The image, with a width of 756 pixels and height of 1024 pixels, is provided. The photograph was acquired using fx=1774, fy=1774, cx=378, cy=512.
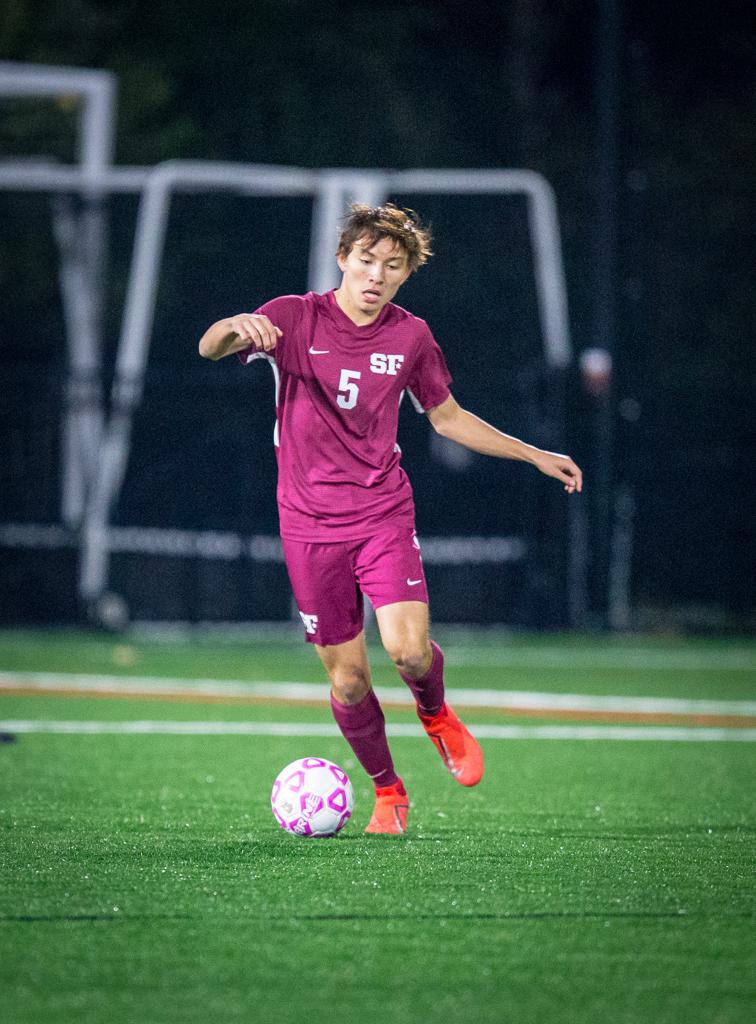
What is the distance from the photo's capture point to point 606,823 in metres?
6.97

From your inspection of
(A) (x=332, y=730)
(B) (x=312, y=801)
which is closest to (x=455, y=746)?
(B) (x=312, y=801)

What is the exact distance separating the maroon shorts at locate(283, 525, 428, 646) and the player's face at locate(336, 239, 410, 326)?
33.5 inches

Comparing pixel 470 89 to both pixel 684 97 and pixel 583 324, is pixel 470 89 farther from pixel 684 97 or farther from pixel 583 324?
pixel 583 324

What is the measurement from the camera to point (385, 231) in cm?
652

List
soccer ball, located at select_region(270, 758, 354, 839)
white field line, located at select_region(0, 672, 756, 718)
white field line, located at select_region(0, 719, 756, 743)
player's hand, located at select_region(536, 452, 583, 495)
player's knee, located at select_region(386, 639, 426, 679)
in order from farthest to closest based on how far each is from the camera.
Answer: white field line, located at select_region(0, 672, 756, 718), white field line, located at select_region(0, 719, 756, 743), player's hand, located at select_region(536, 452, 583, 495), player's knee, located at select_region(386, 639, 426, 679), soccer ball, located at select_region(270, 758, 354, 839)

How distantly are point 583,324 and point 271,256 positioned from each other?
5.92 meters

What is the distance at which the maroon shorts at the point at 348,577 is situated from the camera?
654cm

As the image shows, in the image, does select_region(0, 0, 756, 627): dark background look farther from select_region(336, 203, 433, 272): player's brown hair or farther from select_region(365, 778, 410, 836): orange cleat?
select_region(365, 778, 410, 836): orange cleat

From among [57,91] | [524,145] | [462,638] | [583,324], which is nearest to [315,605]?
[462,638]

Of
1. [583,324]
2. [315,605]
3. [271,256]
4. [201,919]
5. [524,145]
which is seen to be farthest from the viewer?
[524,145]

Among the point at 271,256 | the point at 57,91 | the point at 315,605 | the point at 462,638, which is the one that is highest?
the point at 57,91

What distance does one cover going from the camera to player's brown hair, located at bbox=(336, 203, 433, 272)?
257 inches

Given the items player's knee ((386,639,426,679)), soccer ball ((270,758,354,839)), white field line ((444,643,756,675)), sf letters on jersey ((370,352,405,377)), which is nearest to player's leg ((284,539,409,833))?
player's knee ((386,639,426,679))

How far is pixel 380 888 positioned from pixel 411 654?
128 centimetres
